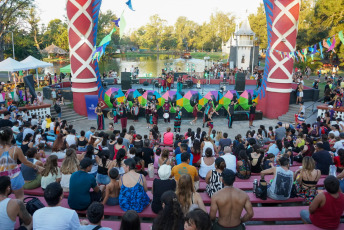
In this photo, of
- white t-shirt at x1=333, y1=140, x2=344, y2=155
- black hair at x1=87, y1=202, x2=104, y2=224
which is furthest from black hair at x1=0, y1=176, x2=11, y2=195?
white t-shirt at x1=333, y1=140, x2=344, y2=155

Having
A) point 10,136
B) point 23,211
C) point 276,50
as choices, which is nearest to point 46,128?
point 10,136

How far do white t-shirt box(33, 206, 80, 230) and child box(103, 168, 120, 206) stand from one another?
54.1 inches

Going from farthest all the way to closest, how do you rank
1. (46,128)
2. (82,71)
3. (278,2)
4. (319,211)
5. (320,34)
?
(320,34) < (82,71) < (278,2) < (46,128) < (319,211)

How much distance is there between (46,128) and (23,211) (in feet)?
29.0

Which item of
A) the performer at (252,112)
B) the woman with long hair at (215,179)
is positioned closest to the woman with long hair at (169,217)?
the woman with long hair at (215,179)

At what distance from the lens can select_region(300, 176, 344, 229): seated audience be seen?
3736mm

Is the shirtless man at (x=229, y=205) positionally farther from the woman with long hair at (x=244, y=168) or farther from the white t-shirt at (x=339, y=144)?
the white t-shirt at (x=339, y=144)

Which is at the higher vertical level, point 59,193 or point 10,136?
point 10,136

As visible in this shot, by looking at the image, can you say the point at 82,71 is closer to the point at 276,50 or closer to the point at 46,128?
the point at 46,128

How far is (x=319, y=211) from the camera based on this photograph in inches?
154

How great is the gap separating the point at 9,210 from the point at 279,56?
50.2 ft

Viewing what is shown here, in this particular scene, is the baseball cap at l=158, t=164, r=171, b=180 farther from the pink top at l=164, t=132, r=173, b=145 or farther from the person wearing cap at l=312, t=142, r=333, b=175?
the pink top at l=164, t=132, r=173, b=145

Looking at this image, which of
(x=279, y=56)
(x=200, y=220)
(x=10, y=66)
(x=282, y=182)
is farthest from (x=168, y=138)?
(x=10, y=66)

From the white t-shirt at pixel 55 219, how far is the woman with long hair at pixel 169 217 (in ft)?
3.27
